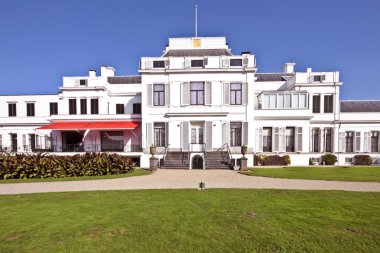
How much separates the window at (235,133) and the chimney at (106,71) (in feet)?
61.5

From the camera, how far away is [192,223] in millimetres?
5398

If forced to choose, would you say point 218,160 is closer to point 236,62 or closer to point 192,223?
point 236,62

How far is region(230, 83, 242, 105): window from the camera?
776 inches

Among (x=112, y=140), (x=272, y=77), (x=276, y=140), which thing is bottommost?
(x=112, y=140)

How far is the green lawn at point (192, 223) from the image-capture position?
438 cm

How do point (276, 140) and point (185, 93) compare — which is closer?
point (185, 93)

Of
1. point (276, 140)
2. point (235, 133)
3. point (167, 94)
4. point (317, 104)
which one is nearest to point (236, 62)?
point (235, 133)

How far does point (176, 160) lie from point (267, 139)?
383 inches

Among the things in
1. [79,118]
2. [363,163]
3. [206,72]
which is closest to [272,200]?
[206,72]

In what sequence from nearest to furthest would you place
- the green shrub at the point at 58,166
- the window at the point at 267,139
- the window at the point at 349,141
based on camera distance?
1. the green shrub at the point at 58,166
2. the window at the point at 267,139
3. the window at the point at 349,141

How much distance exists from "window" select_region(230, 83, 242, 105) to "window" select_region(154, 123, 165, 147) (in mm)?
7008

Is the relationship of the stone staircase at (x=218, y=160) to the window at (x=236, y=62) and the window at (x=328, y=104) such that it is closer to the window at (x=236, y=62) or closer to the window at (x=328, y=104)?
the window at (x=236, y=62)

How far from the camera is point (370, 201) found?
7.24m

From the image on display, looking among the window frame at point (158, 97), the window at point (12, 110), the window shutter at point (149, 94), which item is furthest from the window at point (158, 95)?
the window at point (12, 110)
